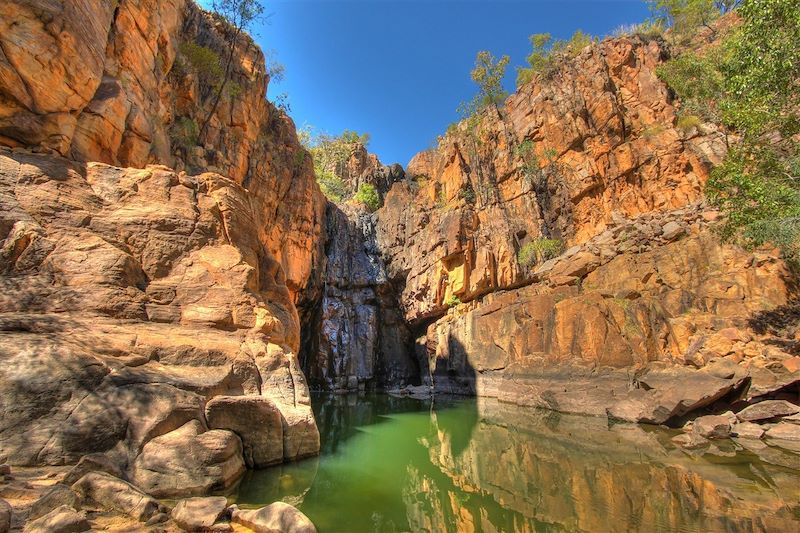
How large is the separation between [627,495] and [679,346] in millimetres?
10995

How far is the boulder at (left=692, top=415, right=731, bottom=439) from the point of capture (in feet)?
32.3

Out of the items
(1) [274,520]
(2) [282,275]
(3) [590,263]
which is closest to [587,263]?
(3) [590,263]

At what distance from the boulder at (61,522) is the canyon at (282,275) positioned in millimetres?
48

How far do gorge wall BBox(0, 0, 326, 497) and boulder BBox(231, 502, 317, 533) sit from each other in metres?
1.16

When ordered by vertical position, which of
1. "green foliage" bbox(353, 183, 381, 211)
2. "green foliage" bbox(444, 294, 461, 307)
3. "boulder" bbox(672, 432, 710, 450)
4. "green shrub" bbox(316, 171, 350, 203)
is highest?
"green shrub" bbox(316, 171, 350, 203)

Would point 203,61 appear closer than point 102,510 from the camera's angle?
No

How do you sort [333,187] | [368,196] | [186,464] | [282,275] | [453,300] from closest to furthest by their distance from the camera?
1. [186,464]
2. [282,275]
3. [453,300]
4. [368,196]
5. [333,187]

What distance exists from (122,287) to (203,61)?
16.2 meters

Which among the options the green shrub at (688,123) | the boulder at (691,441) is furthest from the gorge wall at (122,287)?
the green shrub at (688,123)

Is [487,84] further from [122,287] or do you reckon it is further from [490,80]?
[122,287]

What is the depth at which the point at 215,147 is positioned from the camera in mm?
19094

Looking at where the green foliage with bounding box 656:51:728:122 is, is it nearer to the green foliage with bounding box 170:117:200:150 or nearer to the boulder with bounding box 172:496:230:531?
the green foliage with bounding box 170:117:200:150

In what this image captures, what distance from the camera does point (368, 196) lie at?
40.2 meters

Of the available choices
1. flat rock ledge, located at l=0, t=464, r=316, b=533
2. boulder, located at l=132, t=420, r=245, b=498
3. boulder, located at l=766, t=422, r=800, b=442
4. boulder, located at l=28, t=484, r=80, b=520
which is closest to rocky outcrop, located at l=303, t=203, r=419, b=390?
boulder, located at l=766, t=422, r=800, b=442
